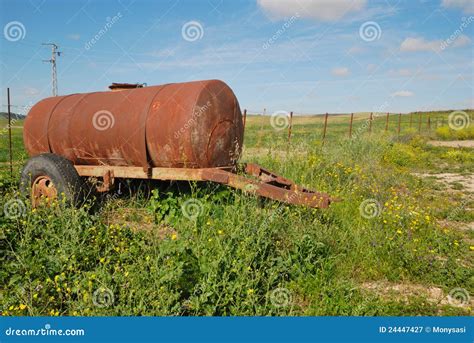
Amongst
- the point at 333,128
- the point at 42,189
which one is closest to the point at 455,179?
the point at 42,189

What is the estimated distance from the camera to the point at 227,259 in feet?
12.4

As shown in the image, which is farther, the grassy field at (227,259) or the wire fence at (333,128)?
the wire fence at (333,128)

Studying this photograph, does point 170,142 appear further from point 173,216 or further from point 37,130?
point 37,130

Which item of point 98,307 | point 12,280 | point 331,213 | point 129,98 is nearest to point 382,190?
point 331,213

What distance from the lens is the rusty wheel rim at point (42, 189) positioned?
5621 mm

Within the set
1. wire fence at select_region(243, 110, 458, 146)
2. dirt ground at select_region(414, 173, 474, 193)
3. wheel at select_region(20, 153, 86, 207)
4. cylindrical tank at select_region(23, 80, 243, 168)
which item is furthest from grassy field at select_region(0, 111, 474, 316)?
dirt ground at select_region(414, 173, 474, 193)

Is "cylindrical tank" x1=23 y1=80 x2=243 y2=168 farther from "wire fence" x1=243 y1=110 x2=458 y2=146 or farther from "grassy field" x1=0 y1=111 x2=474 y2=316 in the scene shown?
"wire fence" x1=243 y1=110 x2=458 y2=146

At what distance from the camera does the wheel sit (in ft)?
17.6

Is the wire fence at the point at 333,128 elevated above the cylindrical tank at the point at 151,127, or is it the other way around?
the wire fence at the point at 333,128

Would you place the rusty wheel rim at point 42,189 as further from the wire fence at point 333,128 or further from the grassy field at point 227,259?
the wire fence at point 333,128

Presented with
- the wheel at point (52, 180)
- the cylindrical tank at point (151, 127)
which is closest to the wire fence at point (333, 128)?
the cylindrical tank at point (151, 127)

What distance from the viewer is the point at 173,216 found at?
17.8ft

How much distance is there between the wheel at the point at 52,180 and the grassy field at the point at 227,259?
1.39 feet

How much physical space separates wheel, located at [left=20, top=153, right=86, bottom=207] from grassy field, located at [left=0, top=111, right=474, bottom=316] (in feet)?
1.39
